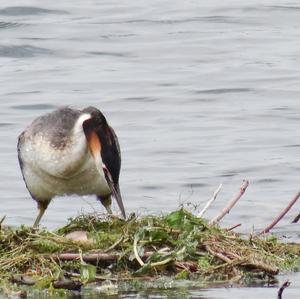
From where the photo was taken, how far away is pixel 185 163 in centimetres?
1594

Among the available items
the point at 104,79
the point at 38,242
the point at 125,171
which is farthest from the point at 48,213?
the point at 104,79

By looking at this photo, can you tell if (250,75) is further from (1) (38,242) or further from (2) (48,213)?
(1) (38,242)

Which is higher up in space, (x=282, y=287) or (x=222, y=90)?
(x=282, y=287)

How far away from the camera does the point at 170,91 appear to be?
65.8 feet

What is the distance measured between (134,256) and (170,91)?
1065 cm

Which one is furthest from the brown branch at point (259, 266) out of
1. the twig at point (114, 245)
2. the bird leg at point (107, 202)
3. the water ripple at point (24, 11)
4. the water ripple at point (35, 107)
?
the water ripple at point (24, 11)

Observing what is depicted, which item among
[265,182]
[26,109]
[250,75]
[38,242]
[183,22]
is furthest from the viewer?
[183,22]

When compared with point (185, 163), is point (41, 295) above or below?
above

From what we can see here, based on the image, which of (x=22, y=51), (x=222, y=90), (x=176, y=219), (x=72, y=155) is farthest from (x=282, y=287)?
(x=22, y=51)

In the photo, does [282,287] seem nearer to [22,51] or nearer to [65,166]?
[65,166]

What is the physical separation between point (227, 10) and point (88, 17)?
2.63 metres

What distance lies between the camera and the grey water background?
48.1ft

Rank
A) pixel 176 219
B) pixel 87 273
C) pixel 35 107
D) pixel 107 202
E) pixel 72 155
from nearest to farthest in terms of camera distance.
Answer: pixel 87 273, pixel 176 219, pixel 72 155, pixel 107 202, pixel 35 107

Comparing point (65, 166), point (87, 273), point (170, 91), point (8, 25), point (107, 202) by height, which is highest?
point (65, 166)
